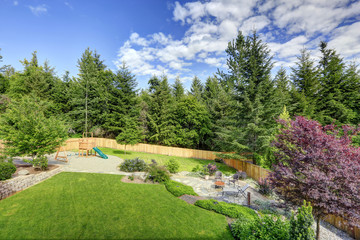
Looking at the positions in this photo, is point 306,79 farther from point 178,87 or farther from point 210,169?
point 178,87

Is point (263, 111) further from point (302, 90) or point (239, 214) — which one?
point (302, 90)

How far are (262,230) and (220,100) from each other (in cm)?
2164

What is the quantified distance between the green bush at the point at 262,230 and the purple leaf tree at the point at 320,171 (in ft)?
4.76

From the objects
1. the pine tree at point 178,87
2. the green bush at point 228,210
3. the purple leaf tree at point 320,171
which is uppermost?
the pine tree at point 178,87

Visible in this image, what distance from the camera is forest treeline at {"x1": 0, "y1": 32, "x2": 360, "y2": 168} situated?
16.5m

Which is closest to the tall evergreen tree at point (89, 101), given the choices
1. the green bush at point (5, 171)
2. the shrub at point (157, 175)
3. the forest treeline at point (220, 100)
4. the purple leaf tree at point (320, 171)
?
the forest treeline at point (220, 100)

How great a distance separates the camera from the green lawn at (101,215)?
17.3ft

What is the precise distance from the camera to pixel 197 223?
6094mm

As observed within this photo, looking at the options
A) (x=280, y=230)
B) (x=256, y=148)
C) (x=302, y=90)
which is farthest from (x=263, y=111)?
(x=302, y=90)

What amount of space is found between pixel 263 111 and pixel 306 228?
13.1m

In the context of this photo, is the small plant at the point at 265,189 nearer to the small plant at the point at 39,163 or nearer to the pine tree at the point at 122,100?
the small plant at the point at 39,163

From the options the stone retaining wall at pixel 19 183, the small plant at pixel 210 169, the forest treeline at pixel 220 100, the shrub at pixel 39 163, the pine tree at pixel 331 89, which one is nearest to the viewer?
the stone retaining wall at pixel 19 183

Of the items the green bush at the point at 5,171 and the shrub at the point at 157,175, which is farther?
the shrub at the point at 157,175

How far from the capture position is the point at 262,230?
4.80 metres
